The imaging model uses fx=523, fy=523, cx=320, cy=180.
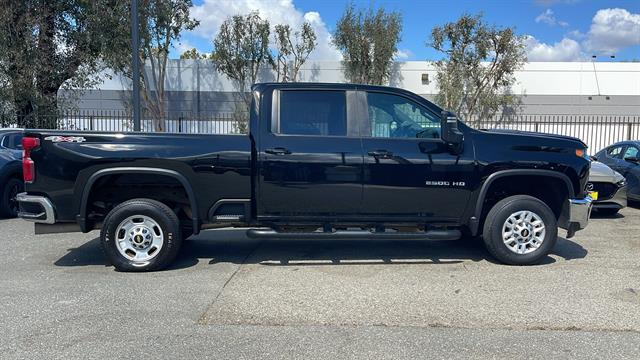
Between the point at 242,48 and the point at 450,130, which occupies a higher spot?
the point at 242,48

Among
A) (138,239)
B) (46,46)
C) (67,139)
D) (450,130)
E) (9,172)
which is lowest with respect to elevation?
(138,239)

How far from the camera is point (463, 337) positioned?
420cm

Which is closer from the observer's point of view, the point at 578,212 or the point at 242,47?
the point at 578,212

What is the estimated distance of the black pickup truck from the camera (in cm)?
587

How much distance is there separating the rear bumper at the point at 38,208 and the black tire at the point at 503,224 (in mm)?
5026

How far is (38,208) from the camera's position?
5879 mm

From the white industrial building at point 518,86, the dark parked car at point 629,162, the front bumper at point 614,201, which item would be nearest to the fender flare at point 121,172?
the front bumper at point 614,201

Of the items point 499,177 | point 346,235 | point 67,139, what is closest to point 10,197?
point 67,139

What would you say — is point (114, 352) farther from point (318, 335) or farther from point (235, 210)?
point (235, 210)

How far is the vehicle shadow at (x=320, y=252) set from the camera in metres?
6.59

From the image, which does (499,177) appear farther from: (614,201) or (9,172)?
(9,172)

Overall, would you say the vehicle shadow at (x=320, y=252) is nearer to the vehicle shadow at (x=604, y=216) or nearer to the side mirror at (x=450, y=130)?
the side mirror at (x=450, y=130)

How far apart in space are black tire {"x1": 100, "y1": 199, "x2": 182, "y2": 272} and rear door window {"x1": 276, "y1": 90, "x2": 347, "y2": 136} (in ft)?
5.38

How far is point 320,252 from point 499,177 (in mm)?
2514
